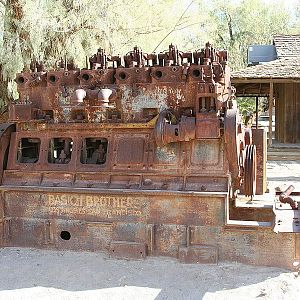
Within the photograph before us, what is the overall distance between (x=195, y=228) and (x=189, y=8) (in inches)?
516

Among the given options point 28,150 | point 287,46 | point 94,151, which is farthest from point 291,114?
point 28,150

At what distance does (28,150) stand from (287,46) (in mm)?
16305

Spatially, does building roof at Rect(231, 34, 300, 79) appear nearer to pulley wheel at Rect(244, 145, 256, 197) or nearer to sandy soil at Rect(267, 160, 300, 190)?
sandy soil at Rect(267, 160, 300, 190)

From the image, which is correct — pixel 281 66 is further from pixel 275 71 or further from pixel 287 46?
pixel 287 46

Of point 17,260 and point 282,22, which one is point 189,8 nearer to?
point 17,260

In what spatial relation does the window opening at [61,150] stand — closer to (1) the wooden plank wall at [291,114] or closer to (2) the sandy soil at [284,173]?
(2) the sandy soil at [284,173]

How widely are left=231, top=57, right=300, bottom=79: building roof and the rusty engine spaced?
1095 cm

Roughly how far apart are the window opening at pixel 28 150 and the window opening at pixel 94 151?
2.30 ft

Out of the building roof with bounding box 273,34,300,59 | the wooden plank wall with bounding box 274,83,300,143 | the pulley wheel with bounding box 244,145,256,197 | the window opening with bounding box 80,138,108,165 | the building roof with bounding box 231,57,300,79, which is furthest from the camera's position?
the building roof with bounding box 273,34,300,59

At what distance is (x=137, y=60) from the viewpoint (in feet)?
21.4

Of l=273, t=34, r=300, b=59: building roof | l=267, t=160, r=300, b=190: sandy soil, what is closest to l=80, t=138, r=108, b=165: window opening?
l=267, t=160, r=300, b=190: sandy soil

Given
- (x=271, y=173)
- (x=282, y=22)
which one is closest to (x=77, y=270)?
(x=271, y=173)

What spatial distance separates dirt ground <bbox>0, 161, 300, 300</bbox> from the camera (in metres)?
5.23

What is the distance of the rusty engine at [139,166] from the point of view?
5.92m
